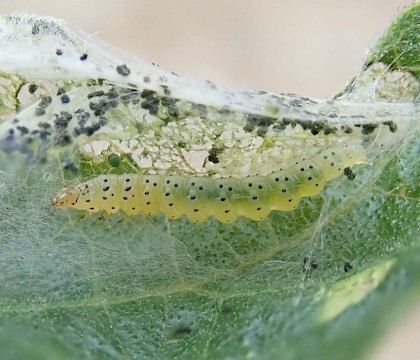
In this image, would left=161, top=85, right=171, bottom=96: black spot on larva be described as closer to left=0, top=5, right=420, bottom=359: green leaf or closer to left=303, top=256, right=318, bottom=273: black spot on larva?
left=0, top=5, right=420, bottom=359: green leaf

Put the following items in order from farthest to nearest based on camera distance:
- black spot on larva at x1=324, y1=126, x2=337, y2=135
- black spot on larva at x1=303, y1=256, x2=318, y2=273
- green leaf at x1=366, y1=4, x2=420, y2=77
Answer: green leaf at x1=366, y1=4, x2=420, y2=77
black spot on larva at x1=324, y1=126, x2=337, y2=135
black spot on larva at x1=303, y1=256, x2=318, y2=273

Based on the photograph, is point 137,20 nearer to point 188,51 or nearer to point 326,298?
point 188,51

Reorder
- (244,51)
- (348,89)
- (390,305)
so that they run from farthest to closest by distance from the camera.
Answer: (244,51)
(348,89)
(390,305)

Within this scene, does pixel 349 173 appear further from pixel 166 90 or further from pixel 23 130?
pixel 23 130

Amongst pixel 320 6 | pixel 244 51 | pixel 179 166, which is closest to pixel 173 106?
pixel 179 166

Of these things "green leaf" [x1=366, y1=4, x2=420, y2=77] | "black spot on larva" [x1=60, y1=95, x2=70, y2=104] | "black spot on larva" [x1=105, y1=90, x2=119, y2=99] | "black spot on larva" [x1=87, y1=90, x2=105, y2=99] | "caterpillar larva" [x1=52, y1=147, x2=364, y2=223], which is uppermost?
"black spot on larva" [x1=60, y1=95, x2=70, y2=104]

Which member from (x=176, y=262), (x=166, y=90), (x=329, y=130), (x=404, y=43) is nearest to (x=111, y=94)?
(x=166, y=90)

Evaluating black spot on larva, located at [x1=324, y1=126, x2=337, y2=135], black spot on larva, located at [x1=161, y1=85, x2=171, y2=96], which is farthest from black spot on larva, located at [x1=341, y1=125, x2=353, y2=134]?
black spot on larva, located at [x1=161, y1=85, x2=171, y2=96]

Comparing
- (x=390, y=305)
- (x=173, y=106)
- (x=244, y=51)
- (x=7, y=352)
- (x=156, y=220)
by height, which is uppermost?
(x=244, y=51)
